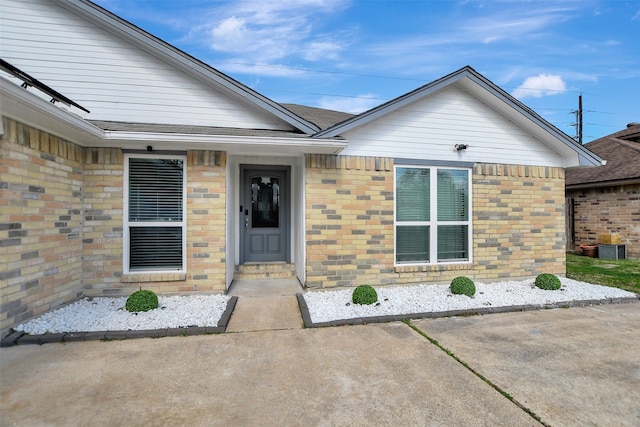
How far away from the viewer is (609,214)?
36.6 feet

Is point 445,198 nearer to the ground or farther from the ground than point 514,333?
farther from the ground

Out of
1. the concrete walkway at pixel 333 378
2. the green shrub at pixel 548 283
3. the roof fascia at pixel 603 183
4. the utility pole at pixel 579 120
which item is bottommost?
the concrete walkway at pixel 333 378

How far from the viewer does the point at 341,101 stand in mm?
29750

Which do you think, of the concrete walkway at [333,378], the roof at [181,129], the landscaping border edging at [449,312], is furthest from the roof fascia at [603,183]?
the roof at [181,129]

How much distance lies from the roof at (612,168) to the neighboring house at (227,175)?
4.91 metres

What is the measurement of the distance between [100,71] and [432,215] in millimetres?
6687

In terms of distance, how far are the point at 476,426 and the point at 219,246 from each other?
14.6 feet

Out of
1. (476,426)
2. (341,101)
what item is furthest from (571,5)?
(341,101)

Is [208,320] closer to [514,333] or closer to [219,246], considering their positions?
[219,246]

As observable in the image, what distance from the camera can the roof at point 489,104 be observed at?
5.66 metres

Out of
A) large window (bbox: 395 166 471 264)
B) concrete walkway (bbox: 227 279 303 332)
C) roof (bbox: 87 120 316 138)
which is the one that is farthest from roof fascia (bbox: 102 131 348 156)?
concrete walkway (bbox: 227 279 303 332)

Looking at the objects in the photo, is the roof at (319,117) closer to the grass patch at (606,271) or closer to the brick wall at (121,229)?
the brick wall at (121,229)

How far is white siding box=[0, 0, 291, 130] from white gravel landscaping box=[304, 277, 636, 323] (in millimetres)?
3729

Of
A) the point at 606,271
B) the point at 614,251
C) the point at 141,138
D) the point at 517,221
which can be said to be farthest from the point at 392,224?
the point at 614,251
